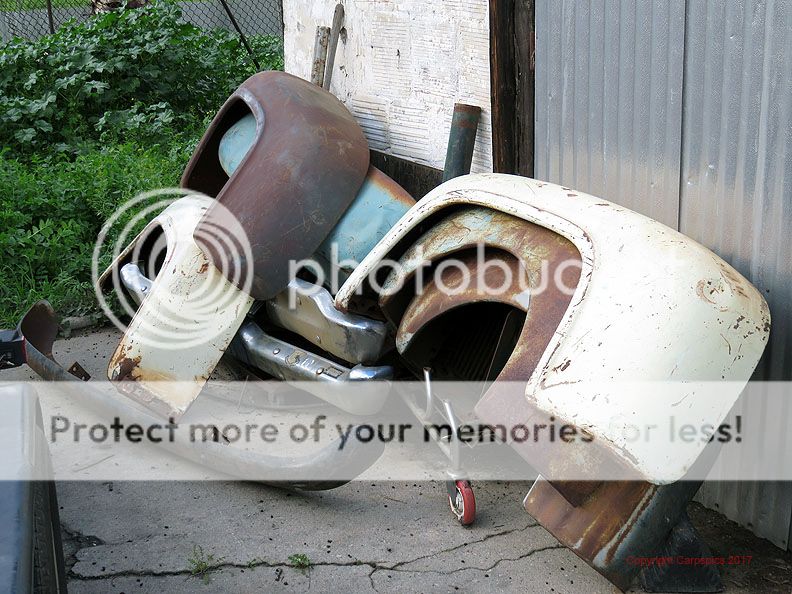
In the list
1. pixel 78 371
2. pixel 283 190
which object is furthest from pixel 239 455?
pixel 78 371

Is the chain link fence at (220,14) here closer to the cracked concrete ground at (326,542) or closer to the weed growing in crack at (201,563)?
the cracked concrete ground at (326,542)

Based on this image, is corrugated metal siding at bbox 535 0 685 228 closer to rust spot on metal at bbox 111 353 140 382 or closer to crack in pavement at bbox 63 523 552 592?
crack in pavement at bbox 63 523 552 592

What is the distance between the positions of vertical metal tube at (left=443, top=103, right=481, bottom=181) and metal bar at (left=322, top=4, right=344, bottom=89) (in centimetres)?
145

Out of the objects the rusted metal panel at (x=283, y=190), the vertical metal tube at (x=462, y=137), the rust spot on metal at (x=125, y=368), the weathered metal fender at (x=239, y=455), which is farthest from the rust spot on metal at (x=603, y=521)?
the vertical metal tube at (x=462, y=137)

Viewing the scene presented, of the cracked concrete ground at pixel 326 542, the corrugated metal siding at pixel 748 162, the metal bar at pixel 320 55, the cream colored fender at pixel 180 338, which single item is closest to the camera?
the corrugated metal siding at pixel 748 162

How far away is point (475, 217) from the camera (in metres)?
3.08

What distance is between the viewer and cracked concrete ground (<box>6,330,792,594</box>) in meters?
2.82

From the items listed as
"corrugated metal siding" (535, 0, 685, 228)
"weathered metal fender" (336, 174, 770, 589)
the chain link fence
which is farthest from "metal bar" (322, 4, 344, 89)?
the chain link fence

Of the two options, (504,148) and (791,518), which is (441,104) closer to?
(504,148)

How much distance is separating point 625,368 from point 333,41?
12.4 ft

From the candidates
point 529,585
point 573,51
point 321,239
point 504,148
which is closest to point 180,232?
point 321,239

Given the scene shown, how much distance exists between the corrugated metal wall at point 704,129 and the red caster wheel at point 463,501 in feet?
2.67

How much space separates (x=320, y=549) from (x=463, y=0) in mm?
2665

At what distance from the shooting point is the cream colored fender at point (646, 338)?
2.28 meters
